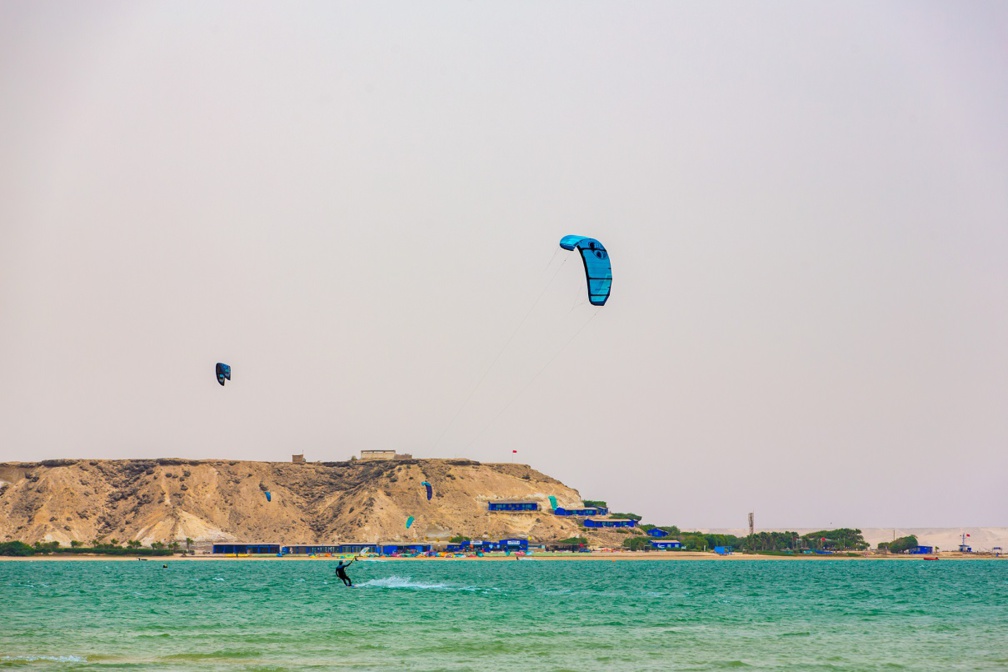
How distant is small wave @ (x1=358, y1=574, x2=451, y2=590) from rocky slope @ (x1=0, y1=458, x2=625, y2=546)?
68343 mm

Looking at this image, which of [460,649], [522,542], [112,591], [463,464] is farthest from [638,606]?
[463,464]

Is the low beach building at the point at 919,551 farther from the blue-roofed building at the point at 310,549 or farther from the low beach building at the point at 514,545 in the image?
the blue-roofed building at the point at 310,549

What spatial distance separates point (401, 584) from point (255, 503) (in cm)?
8810

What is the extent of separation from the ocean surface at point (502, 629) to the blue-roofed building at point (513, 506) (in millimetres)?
93009

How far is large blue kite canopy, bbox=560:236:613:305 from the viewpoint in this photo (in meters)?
31.6

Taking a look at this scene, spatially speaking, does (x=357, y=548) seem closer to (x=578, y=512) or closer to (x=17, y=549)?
(x=17, y=549)

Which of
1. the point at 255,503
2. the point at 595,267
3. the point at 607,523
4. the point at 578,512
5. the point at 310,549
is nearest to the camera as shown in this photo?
the point at 595,267

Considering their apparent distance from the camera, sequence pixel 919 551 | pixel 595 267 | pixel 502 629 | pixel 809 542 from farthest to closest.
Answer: pixel 919 551, pixel 809 542, pixel 502 629, pixel 595 267

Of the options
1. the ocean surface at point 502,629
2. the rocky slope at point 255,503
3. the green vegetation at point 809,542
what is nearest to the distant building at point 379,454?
the rocky slope at point 255,503

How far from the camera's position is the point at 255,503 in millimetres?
147375

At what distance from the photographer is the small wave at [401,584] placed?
59.9m

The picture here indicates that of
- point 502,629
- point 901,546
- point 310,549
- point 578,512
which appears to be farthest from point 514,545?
point 502,629

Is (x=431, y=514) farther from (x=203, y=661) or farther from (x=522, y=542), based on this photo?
(x=203, y=661)

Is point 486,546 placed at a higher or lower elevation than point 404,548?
higher
